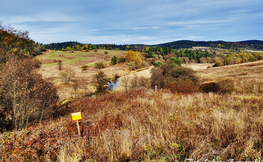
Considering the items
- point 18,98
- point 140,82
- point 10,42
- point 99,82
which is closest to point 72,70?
point 99,82

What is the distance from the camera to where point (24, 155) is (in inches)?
143

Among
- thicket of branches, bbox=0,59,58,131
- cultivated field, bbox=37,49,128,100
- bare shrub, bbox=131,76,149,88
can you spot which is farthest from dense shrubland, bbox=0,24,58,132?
bare shrub, bbox=131,76,149,88

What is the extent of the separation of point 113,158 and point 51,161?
1637 millimetres

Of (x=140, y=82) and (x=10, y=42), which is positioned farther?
(x=140, y=82)

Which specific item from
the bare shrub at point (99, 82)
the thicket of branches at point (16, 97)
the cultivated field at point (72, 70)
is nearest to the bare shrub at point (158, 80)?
the bare shrub at point (99, 82)

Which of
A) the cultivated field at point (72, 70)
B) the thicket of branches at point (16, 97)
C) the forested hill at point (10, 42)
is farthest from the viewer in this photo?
the cultivated field at point (72, 70)

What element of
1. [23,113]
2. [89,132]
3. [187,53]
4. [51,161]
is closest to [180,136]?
[89,132]

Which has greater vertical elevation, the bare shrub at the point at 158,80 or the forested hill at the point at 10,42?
the forested hill at the point at 10,42

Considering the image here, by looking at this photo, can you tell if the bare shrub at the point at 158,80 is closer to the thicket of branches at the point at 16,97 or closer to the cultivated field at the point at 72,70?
the cultivated field at the point at 72,70

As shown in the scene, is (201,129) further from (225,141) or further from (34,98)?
(34,98)

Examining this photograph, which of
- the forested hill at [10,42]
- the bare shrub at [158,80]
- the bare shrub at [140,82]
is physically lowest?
the bare shrub at [140,82]

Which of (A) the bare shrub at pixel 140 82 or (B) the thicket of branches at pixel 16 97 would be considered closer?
(B) the thicket of branches at pixel 16 97

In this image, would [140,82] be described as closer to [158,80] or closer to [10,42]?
[158,80]

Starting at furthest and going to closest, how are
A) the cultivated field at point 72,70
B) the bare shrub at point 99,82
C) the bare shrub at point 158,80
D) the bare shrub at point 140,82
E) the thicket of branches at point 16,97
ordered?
the bare shrub at point 140,82
the bare shrub at point 99,82
the cultivated field at point 72,70
the bare shrub at point 158,80
the thicket of branches at point 16,97
